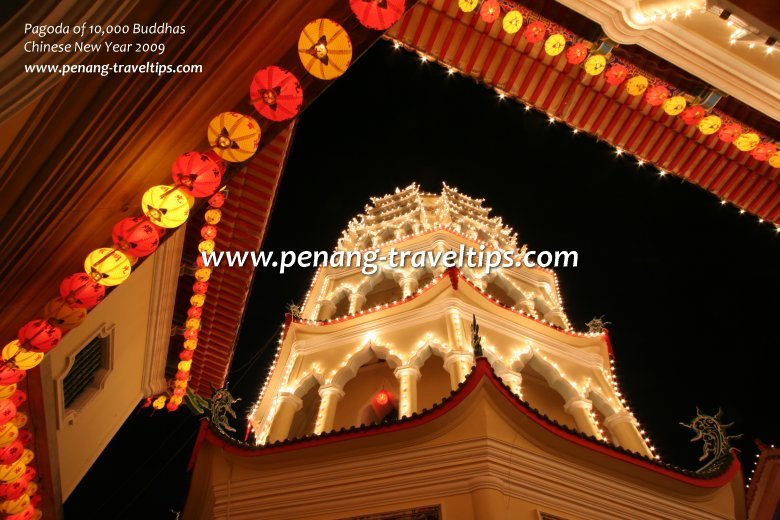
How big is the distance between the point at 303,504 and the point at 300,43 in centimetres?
589

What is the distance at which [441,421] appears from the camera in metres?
6.92

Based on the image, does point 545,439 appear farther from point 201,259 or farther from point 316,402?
point 201,259

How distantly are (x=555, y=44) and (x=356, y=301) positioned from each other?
23.4 feet

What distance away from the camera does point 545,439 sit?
7051 millimetres

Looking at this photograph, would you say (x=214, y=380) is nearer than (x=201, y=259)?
No

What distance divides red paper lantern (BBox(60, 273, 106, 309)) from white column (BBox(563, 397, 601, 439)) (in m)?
8.14

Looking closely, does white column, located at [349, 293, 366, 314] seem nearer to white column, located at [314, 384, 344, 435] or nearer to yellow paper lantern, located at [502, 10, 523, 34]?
white column, located at [314, 384, 344, 435]

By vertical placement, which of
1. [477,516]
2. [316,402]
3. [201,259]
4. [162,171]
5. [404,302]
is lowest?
[477,516]

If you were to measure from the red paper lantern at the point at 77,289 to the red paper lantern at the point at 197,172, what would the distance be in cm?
165

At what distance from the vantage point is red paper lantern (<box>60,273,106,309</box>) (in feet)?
19.6

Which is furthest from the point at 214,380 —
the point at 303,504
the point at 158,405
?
the point at 303,504

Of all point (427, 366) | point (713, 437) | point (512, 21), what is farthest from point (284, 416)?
point (512, 21)

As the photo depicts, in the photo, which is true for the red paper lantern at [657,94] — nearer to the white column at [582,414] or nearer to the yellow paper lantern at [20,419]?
the white column at [582,414]

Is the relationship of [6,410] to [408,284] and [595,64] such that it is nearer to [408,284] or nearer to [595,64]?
[408,284]
